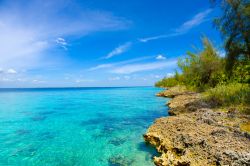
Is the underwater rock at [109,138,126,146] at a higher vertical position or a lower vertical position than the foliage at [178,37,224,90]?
lower

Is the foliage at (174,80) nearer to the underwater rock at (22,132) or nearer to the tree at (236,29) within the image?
Answer: the tree at (236,29)

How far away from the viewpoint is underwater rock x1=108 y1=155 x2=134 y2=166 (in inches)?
337

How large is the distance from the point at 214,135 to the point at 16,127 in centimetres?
1598

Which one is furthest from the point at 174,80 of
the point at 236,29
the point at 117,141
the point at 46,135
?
the point at 117,141

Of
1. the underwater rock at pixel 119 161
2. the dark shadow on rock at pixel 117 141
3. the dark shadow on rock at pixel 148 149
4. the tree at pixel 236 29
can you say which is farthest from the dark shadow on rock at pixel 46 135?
the tree at pixel 236 29

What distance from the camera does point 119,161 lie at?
8.82 m

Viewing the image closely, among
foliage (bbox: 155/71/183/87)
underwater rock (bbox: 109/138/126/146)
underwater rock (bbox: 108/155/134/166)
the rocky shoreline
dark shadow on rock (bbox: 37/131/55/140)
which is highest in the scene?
foliage (bbox: 155/71/183/87)

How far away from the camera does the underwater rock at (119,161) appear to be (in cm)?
855

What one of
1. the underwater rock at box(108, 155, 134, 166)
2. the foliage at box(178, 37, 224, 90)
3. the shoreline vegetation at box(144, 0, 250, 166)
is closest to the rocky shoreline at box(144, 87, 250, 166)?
the shoreline vegetation at box(144, 0, 250, 166)

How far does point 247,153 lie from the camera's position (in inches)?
249

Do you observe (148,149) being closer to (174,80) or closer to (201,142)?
(201,142)

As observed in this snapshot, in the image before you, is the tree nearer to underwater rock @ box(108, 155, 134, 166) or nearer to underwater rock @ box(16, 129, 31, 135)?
underwater rock @ box(108, 155, 134, 166)

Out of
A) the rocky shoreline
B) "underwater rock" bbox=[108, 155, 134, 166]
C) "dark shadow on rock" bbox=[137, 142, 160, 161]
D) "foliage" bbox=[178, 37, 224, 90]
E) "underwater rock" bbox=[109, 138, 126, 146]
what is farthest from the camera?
"foliage" bbox=[178, 37, 224, 90]

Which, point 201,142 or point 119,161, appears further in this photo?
point 119,161
